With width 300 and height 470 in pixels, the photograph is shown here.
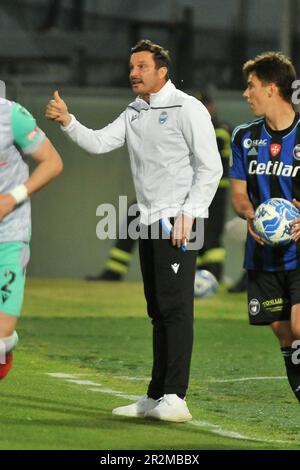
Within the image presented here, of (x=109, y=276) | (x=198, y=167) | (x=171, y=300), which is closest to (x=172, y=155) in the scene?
(x=198, y=167)

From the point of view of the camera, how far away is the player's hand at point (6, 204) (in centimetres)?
751

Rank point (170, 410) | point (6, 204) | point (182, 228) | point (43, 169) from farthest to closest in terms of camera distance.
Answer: point (170, 410) → point (182, 228) → point (43, 169) → point (6, 204)

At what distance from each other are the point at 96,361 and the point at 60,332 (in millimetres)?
2003

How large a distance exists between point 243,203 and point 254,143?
1.10 feet

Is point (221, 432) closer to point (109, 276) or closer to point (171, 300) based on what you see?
point (171, 300)

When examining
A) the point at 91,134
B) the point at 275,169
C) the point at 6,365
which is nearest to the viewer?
the point at 6,365

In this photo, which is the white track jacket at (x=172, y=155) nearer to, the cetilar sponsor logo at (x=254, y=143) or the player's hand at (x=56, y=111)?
the player's hand at (x=56, y=111)

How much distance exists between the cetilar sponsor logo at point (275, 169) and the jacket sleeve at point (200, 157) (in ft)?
1.09

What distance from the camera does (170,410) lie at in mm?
8438

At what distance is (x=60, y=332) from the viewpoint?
13.6 m

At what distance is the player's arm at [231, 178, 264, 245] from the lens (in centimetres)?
819

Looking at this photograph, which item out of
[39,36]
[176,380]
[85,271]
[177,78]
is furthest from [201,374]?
[39,36]
